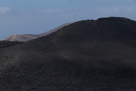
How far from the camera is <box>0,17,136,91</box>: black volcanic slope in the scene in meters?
11.6

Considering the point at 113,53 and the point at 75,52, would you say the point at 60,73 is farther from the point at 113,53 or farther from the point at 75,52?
the point at 113,53

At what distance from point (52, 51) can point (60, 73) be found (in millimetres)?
2717

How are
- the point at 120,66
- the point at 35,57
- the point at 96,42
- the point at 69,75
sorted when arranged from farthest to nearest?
1. the point at 96,42
2. the point at 35,57
3. the point at 120,66
4. the point at 69,75

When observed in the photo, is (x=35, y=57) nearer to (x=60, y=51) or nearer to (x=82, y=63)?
(x=60, y=51)

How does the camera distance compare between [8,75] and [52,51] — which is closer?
[8,75]

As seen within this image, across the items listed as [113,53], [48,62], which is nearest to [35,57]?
[48,62]

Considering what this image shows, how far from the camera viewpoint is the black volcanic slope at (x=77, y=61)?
11.6 meters

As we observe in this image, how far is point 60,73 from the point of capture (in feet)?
42.5

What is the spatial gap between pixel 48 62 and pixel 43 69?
2.57ft

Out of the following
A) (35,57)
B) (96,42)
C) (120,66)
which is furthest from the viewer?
(96,42)

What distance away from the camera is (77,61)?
46.2 feet

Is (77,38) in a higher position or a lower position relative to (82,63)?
higher

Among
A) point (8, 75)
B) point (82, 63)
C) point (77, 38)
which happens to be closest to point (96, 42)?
point (77, 38)

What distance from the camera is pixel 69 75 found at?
12.8 m
